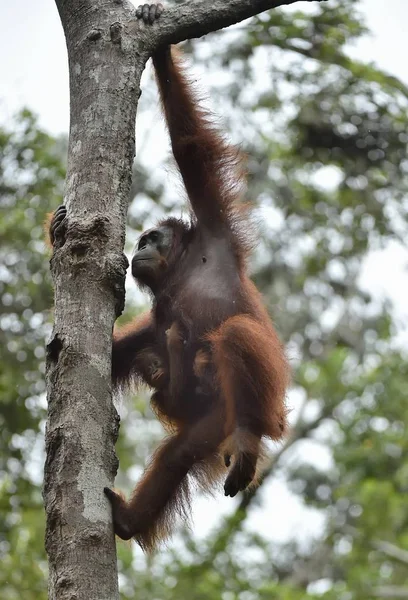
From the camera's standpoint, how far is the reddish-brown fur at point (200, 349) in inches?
150

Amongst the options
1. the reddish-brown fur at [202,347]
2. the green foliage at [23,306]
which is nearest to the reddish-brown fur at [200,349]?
the reddish-brown fur at [202,347]

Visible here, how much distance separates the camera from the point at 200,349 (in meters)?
4.20

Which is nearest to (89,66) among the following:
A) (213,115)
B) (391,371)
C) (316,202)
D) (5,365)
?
(213,115)

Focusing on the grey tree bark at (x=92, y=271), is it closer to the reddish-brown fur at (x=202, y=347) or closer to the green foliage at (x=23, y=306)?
the reddish-brown fur at (x=202, y=347)

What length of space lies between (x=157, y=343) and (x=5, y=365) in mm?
5084

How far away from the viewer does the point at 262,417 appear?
12.7 ft

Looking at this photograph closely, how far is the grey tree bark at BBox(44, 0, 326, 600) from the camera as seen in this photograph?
2652 millimetres

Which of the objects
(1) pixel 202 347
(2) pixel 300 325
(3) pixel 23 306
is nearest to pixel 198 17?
(1) pixel 202 347

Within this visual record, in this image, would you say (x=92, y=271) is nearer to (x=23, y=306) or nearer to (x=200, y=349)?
(x=200, y=349)

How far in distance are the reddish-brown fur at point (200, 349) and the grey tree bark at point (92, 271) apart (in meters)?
0.33

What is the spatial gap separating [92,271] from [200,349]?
4.19 feet

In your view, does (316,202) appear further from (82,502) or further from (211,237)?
(82,502)

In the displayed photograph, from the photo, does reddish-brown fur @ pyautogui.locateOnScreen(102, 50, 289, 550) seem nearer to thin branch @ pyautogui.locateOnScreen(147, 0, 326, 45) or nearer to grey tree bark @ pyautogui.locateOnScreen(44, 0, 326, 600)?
grey tree bark @ pyautogui.locateOnScreen(44, 0, 326, 600)

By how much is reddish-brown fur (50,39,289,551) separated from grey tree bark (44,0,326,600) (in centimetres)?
33
